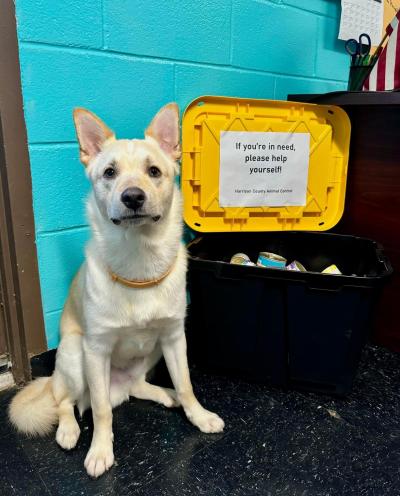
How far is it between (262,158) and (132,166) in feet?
1.64

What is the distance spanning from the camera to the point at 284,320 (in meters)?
1.05

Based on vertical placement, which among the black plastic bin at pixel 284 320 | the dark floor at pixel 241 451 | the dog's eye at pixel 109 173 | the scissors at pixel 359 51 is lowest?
the dark floor at pixel 241 451

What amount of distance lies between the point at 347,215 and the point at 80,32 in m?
0.99

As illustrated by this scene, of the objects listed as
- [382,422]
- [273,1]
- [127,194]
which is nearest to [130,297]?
[127,194]

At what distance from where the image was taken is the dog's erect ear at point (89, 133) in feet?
2.74

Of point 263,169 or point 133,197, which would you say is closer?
point 133,197

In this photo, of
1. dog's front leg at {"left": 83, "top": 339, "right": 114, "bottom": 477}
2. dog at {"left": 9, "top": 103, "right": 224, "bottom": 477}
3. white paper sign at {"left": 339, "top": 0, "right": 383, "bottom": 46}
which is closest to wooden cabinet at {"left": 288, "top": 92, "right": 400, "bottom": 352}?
white paper sign at {"left": 339, "top": 0, "right": 383, "bottom": 46}

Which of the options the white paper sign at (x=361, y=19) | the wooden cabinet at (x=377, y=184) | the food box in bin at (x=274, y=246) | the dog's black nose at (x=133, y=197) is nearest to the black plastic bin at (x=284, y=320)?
the food box in bin at (x=274, y=246)

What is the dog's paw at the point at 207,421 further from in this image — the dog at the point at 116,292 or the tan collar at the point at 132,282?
the tan collar at the point at 132,282

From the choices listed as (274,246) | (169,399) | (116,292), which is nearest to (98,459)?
(169,399)

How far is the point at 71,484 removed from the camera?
83 cm

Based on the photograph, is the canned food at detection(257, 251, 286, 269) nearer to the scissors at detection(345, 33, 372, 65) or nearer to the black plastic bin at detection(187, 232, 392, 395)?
the black plastic bin at detection(187, 232, 392, 395)

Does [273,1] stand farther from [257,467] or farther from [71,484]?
[71,484]

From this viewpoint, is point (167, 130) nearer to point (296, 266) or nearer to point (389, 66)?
point (296, 266)
